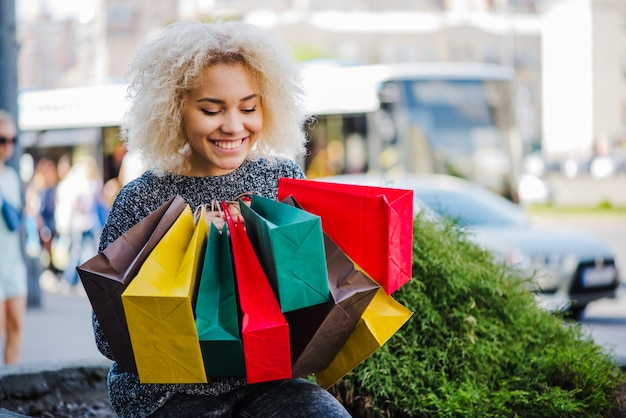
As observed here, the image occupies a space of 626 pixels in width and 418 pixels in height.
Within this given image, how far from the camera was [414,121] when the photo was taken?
15.6 metres

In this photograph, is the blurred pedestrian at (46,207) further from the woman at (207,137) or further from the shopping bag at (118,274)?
the shopping bag at (118,274)

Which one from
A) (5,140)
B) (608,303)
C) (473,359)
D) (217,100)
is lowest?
(608,303)

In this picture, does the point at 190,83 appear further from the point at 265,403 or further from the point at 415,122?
the point at 415,122

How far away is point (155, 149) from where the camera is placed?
8.86ft

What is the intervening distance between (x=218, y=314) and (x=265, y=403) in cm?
46

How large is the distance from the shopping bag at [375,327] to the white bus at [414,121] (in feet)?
43.5

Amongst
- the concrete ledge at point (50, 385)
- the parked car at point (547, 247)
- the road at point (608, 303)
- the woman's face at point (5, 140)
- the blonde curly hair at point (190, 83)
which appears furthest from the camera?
the parked car at point (547, 247)

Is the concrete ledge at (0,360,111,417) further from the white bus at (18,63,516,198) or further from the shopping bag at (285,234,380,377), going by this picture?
the white bus at (18,63,516,198)

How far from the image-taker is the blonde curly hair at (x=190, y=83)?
2.58 m

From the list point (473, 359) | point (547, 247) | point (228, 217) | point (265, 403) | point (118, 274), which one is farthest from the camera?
point (547, 247)

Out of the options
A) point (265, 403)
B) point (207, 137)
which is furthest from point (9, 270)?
point (265, 403)

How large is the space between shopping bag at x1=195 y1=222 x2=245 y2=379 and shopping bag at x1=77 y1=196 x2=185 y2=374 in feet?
0.43

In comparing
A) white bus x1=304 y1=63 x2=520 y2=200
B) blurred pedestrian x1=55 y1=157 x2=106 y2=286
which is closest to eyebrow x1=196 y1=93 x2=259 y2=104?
white bus x1=304 y1=63 x2=520 y2=200

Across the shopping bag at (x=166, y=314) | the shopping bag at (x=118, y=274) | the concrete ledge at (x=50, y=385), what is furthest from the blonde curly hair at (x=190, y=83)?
the concrete ledge at (x=50, y=385)
